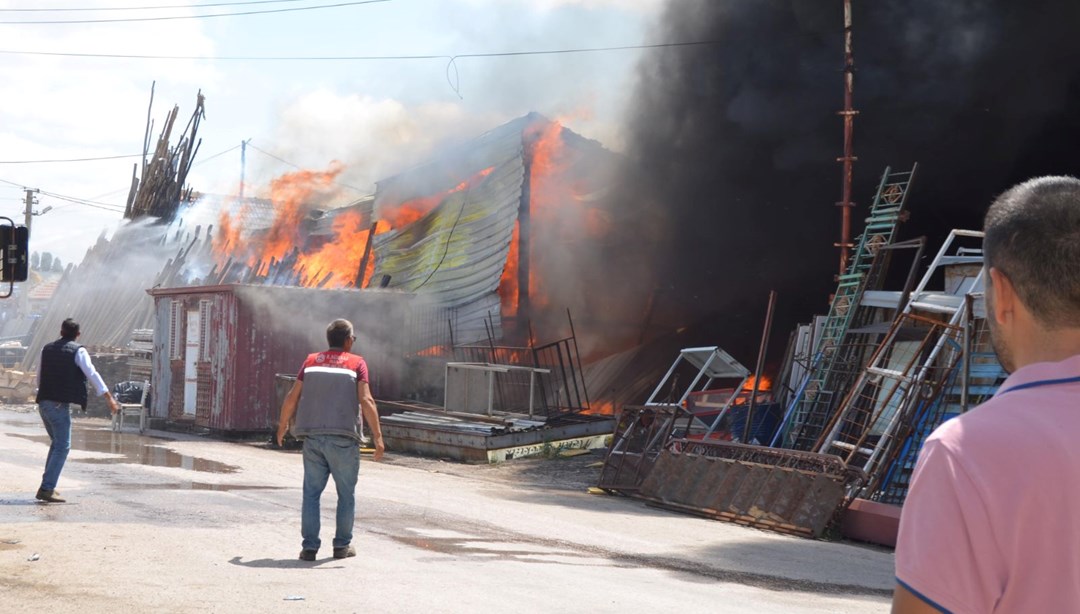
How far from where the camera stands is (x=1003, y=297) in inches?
80.7

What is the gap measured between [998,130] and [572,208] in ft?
28.8

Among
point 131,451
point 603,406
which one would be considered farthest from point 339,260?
point 131,451

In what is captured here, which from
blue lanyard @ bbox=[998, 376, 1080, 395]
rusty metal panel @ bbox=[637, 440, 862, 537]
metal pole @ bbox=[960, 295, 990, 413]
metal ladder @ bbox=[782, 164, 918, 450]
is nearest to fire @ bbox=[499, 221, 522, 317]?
metal ladder @ bbox=[782, 164, 918, 450]

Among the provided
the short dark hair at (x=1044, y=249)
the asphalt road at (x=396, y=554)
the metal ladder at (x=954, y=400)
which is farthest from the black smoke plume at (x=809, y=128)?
the short dark hair at (x=1044, y=249)

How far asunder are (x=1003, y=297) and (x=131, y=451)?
16.6 m

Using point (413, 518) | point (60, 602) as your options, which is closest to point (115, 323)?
point (413, 518)

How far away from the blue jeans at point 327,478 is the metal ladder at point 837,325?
29.1 feet

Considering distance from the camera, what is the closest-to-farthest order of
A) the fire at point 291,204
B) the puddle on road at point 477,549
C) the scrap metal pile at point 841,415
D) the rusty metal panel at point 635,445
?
the puddle on road at point 477,549
the scrap metal pile at point 841,415
the rusty metal panel at point 635,445
the fire at point 291,204

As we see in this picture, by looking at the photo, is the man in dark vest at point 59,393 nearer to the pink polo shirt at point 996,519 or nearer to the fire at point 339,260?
the pink polo shirt at point 996,519

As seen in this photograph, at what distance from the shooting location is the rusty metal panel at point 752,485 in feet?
36.9

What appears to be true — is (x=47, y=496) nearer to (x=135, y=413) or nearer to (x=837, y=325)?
(x=837, y=325)

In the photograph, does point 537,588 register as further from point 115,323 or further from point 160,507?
point 115,323

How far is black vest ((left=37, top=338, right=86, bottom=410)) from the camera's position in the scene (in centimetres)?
1028

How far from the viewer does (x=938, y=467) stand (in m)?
1.86
